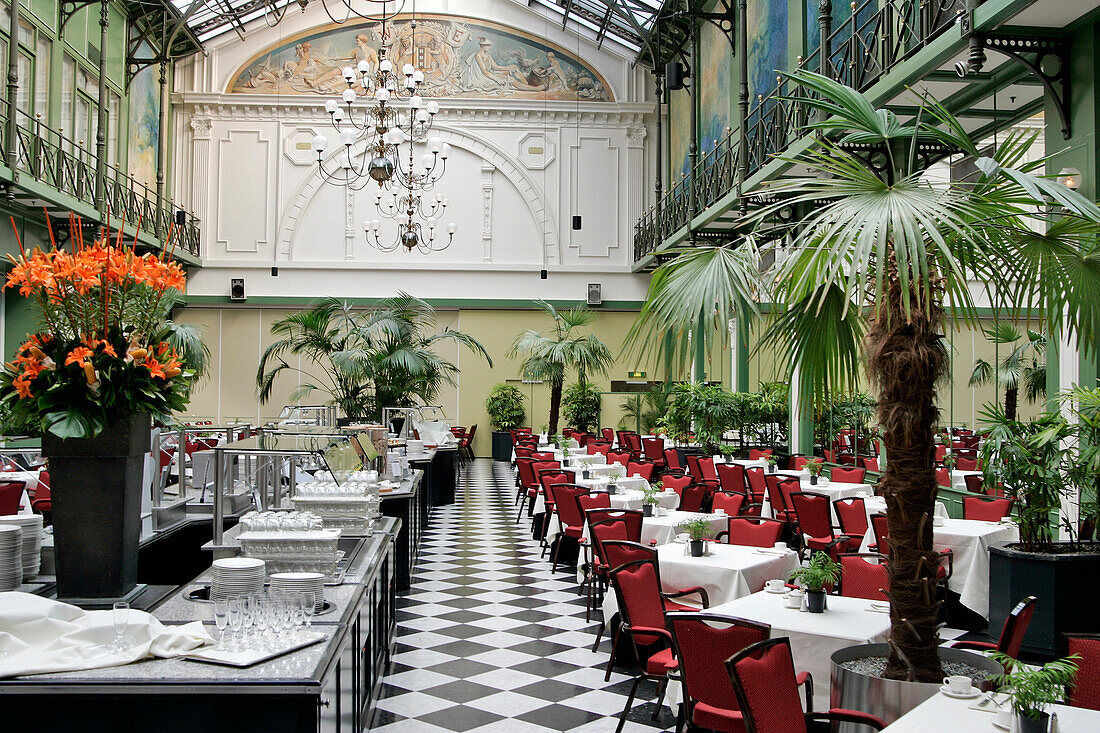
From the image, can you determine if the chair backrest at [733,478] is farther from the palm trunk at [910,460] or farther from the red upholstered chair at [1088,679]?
the red upholstered chair at [1088,679]

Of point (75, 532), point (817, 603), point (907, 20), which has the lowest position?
A: point (817, 603)

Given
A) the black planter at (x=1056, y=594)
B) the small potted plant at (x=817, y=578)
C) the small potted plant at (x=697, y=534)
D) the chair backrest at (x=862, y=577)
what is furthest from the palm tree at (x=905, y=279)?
the black planter at (x=1056, y=594)

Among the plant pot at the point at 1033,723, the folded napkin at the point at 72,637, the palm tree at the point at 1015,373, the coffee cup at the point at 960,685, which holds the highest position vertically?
the palm tree at the point at 1015,373

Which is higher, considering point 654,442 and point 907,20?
point 907,20

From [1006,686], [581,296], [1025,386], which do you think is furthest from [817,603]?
[581,296]

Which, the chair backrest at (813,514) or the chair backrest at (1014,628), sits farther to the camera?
the chair backrest at (813,514)

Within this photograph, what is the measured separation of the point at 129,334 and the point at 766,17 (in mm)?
12811

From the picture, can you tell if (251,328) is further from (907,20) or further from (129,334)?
(129,334)

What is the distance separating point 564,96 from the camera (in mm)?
22344

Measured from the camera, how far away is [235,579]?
318cm

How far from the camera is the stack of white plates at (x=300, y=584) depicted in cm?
316

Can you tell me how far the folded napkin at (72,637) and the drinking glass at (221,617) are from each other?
0.04m

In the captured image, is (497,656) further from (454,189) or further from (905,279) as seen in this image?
(454,189)

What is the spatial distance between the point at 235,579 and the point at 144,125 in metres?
18.6
